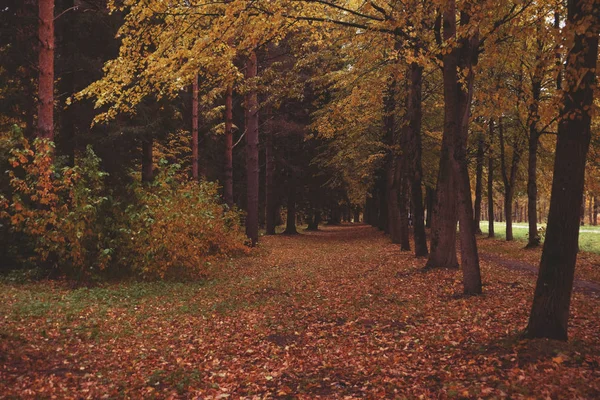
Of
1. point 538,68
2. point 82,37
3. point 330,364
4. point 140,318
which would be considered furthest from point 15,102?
point 538,68

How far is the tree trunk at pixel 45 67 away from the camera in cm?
1070

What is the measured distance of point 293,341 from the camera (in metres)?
7.43

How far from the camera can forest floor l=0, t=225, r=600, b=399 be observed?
519cm

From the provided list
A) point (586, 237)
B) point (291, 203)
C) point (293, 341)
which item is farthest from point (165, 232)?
point (586, 237)

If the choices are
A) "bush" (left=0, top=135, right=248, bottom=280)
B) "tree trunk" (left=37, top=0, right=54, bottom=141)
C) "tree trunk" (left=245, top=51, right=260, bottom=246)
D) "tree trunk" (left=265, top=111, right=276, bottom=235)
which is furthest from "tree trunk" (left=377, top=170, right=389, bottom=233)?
"tree trunk" (left=37, top=0, right=54, bottom=141)

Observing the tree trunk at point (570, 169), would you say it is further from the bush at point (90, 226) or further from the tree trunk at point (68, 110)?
the tree trunk at point (68, 110)

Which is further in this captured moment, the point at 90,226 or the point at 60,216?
the point at 90,226

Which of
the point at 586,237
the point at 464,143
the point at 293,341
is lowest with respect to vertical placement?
the point at 293,341

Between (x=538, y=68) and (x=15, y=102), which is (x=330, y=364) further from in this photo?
(x=15, y=102)

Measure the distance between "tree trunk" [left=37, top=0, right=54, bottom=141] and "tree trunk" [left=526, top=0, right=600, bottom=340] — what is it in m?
11.0

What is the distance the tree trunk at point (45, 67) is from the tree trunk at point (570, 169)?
1100 cm

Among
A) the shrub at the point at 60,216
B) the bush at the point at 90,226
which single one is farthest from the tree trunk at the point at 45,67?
the bush at the point at 90,226

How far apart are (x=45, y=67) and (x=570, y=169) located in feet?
37.3

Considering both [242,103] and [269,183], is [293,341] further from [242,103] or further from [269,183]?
[269,183]
